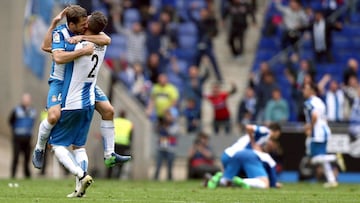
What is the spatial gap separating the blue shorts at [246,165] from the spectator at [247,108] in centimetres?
799

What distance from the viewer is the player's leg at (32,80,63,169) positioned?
555 inches

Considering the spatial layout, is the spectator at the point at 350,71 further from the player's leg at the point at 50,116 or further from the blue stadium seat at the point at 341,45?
the player's leg at the point at 50,116

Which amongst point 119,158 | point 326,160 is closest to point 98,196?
point 119,158

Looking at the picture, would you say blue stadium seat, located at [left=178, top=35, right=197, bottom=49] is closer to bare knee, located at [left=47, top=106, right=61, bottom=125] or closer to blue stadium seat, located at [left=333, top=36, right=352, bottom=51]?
blue stadium seat, located at [left=333, top=36, right=352, bottom=51]

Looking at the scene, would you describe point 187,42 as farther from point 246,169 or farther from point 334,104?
point 246,169

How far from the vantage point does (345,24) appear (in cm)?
3262

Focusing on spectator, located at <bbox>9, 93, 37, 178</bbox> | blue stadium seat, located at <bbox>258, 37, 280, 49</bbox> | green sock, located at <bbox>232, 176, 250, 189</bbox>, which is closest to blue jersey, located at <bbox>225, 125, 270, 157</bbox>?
green sock, located at <bbox>232, 176, 250, 189</bbox>

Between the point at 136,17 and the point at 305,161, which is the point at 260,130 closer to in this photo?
the point at 305,161

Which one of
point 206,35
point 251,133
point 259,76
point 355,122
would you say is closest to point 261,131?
point 251,133

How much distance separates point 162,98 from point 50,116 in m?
14.1

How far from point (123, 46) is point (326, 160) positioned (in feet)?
33.9

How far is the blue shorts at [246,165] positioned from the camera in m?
19.6

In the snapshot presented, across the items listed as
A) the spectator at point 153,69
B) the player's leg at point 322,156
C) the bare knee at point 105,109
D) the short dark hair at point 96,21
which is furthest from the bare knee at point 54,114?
the spectator at point 153,69

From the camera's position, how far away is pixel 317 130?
74.4 ft
